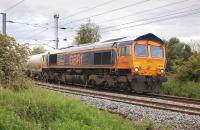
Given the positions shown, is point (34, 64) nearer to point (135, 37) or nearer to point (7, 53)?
point (135, 37)

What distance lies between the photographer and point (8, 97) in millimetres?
11266

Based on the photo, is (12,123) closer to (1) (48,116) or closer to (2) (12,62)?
(1) (48,116)

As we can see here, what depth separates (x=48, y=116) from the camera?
10406mm

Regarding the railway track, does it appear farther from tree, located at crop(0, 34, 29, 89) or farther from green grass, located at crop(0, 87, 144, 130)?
green grass, located at crop(0, 87, 144, 130)

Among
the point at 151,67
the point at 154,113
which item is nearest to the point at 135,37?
the point at 151,67

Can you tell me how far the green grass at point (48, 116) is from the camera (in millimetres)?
9266

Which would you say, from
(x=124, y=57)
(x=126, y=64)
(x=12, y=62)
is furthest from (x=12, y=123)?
(x=124, y=57)

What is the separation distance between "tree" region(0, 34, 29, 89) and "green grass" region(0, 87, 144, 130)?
186 cm

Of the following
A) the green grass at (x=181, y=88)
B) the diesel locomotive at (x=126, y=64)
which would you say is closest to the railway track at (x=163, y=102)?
the diesel locomotive at (x=126, y=64)

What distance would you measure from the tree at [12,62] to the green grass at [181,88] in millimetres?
12743

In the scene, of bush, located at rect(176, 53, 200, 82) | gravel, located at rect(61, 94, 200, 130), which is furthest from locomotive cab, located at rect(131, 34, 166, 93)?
gravel, located at rect(61, 94, 200, 130)

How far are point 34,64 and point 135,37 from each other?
804 inches

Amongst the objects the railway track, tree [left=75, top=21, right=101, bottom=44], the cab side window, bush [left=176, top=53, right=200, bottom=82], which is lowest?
the railway track

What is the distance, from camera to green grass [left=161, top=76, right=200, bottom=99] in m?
24.3
